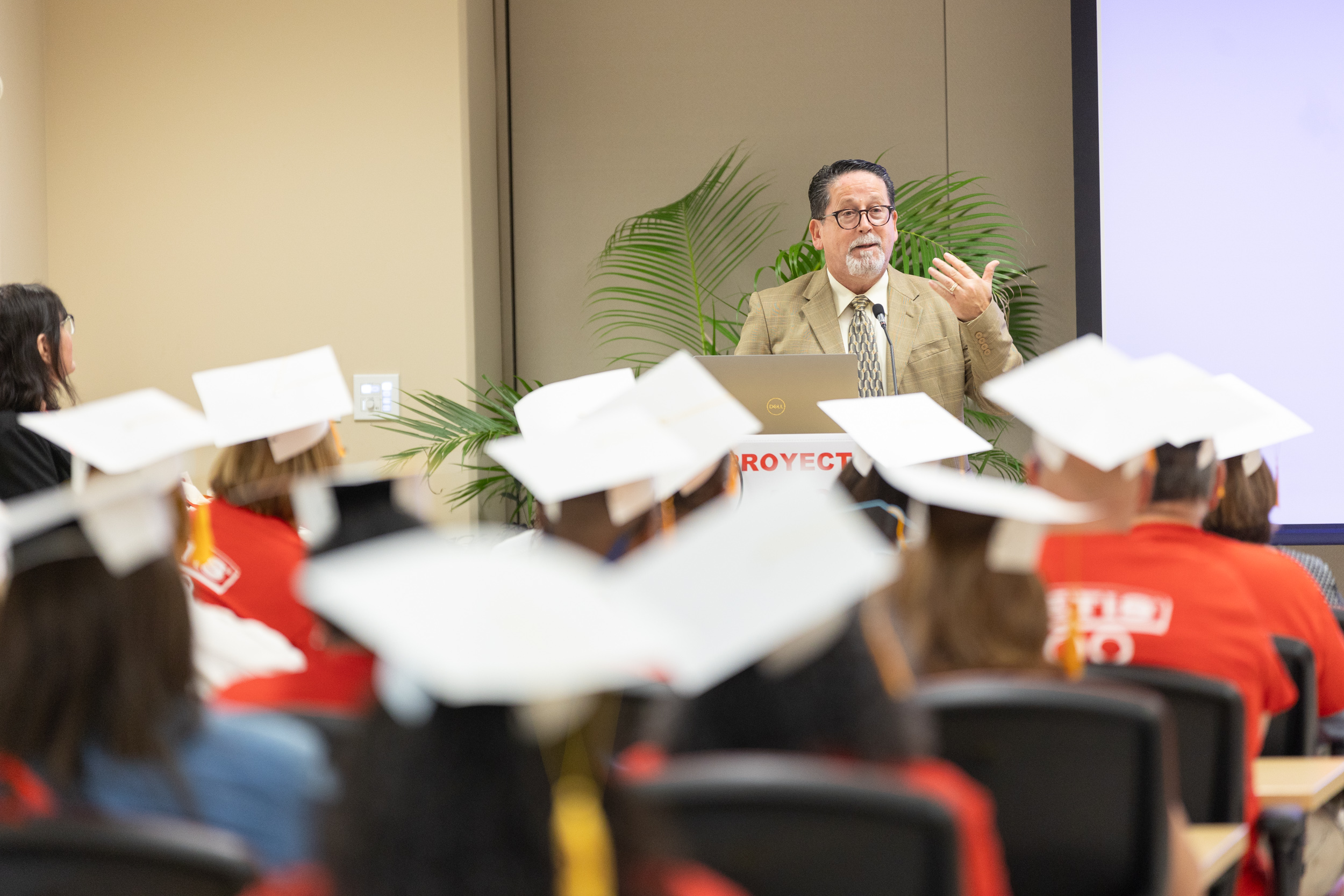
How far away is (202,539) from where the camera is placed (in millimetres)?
2135

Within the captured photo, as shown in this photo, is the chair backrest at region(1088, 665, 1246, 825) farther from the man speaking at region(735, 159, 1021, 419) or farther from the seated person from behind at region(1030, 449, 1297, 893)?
the man speaking at region(735, 159, 1021, 419)

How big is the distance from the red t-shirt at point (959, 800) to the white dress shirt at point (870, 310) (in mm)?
2888

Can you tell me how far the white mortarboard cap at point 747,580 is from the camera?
758mm

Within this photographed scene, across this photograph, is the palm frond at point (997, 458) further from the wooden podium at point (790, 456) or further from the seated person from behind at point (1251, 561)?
the seated person from behind at point (1251, 561)

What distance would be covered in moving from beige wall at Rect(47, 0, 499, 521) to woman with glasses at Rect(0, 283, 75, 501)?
4.57ft

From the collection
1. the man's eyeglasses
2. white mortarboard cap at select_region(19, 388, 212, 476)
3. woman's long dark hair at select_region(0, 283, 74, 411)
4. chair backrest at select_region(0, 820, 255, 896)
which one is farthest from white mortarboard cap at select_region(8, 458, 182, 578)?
the man's eyeglasses

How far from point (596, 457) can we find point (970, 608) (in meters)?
0.56

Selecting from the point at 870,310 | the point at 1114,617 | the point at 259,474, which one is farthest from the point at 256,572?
the point at 870,310

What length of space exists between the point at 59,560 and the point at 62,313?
8.61ft

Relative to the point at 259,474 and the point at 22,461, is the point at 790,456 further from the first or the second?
the point at 22,461

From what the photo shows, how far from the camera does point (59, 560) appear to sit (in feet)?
3.73

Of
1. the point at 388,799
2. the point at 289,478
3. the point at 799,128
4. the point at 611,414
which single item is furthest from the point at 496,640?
the point at 799,128

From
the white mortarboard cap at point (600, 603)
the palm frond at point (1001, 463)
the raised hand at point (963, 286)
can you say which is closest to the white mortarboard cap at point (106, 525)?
the white mortarboard cap at point (600, 603)

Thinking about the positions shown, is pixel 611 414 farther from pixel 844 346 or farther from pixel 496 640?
pixel 844 346
